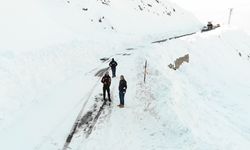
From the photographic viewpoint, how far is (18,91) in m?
20.8

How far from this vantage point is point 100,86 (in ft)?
79.5

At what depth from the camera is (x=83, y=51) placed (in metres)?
33.8

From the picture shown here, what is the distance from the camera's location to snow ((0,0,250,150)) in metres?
16.3

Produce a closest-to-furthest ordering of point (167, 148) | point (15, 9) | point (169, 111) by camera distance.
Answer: point (167, 148) < point (169, 111) < point (15, 9)

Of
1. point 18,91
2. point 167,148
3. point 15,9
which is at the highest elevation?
point 15,9

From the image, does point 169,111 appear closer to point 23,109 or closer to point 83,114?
point 83,114

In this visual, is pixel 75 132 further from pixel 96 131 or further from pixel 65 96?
pixel 65 96

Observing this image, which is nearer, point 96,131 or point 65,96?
point 96,131

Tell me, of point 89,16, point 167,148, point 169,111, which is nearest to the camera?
point 167,148

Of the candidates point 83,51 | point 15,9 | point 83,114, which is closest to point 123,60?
point 83,51

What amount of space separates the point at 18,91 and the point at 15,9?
45.1 feet

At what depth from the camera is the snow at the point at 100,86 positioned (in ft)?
53.5

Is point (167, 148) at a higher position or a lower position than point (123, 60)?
lower

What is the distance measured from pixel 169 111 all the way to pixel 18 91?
334 inches
